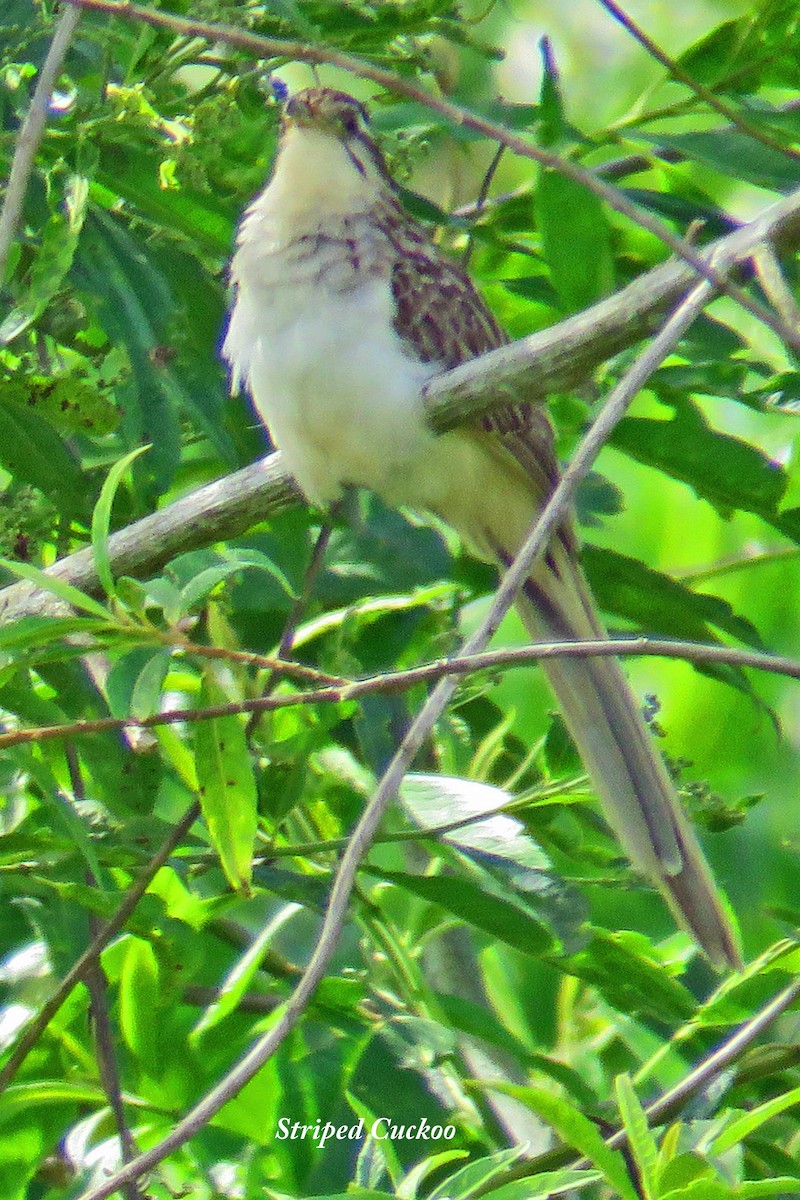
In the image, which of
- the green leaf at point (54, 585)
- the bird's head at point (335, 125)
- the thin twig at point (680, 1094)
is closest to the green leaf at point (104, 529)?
the green leaf at point (54, 585)

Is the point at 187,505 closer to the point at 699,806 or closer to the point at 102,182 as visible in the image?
the point at 102,182

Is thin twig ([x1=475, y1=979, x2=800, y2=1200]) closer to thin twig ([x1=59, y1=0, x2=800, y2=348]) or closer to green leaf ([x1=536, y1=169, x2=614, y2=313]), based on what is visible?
thin twig ([x1=59, y1=0, x2=800, y2=348])

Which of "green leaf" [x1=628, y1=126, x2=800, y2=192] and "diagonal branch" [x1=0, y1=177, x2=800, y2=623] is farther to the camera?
"green leaf" [x1=628, y1=126, x2=800, y2=192]

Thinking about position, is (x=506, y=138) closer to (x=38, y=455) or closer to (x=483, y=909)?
(x=38, y=455)

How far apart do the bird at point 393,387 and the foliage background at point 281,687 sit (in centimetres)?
9

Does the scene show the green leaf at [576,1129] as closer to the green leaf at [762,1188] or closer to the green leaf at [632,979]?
the green leaf at [762,1188]

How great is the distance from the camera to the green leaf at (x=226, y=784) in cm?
187

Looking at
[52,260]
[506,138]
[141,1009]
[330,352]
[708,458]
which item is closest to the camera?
[506,138]

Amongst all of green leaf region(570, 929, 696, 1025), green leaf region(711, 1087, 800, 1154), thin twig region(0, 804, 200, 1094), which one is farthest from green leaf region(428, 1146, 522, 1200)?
green leaf region(570, 929, 696, 1025)

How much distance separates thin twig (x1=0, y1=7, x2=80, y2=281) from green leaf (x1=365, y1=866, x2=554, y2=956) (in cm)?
99

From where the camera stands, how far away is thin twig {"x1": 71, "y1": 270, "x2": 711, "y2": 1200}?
146cm

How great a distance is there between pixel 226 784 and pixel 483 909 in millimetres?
541

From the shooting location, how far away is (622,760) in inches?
111

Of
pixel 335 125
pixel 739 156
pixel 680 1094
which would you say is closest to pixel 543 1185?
pixel 680 1094
